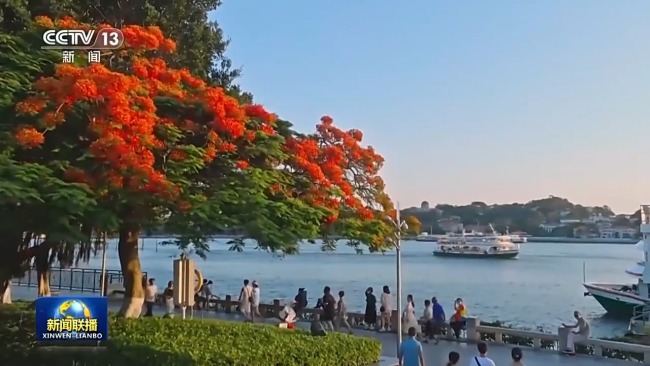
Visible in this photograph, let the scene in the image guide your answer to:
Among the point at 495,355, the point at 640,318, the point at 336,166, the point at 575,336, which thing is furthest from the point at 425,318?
the point at 640,318

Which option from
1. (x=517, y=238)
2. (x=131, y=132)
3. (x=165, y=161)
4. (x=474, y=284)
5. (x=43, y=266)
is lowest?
(x=474, y=284)

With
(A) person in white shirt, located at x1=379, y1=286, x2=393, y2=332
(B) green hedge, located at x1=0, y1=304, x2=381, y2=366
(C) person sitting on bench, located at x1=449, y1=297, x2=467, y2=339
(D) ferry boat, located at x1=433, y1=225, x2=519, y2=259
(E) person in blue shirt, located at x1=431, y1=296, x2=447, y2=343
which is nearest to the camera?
(B) green hedge, located at x1=0, y1=304, x2=381, y2=366

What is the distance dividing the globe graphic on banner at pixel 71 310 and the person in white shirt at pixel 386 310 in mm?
11389

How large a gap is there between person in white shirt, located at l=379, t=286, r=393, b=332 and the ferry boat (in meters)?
85.1

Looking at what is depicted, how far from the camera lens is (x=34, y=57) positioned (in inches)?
508

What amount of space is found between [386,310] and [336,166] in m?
9.04

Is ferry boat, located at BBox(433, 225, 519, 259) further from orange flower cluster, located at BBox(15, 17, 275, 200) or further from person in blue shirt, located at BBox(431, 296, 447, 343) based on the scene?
orange flower cluster, located at BBox(15, 17, 275, 200)

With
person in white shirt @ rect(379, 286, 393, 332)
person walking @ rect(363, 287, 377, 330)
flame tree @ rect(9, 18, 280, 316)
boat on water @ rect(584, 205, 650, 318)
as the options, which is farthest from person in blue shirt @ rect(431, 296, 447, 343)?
boat on water @ rect(584, 205, 650, 318)

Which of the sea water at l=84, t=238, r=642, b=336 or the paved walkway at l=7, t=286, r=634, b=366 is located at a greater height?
the paved walkway at l=7, t=286, r=634, b=366

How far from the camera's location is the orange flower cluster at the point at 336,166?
14.0 m

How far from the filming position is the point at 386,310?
22609 mm

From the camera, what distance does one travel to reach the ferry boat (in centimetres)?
10581

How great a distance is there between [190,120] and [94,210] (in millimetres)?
2663

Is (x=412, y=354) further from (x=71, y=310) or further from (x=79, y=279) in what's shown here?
(x=79, y=279)
